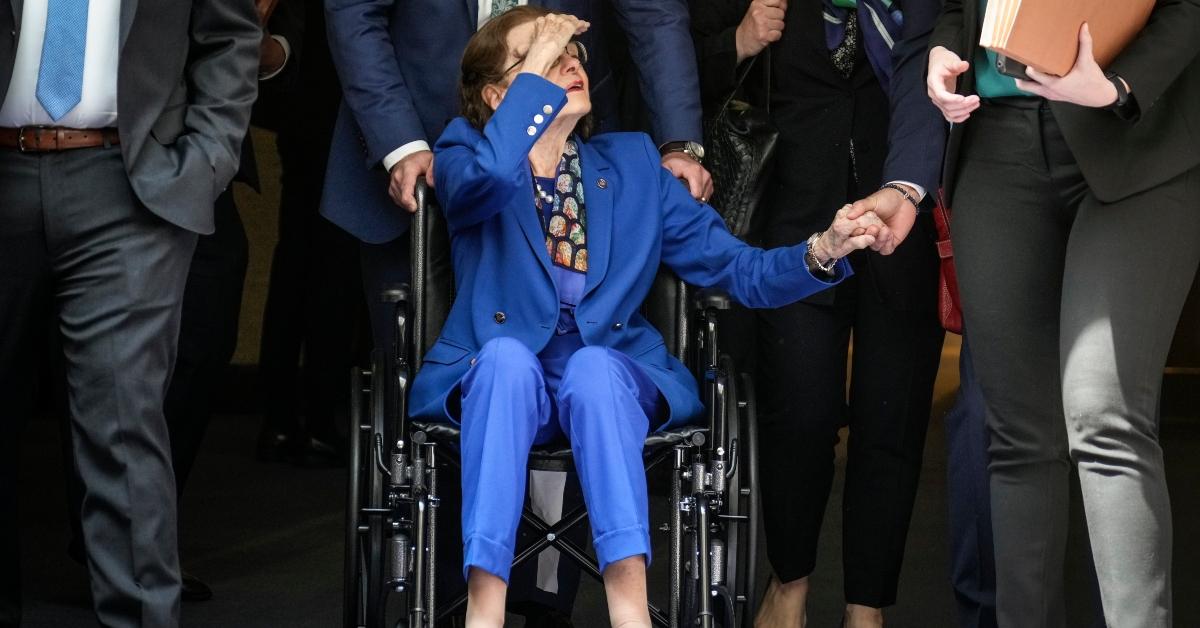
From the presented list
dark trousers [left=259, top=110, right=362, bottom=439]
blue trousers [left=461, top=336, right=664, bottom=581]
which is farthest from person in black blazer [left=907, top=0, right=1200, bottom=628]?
dark trousers [left=259, top=110, right=362, bottom=439]

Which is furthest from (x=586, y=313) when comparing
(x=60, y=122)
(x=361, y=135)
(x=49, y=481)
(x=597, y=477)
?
(x=49, y=481)

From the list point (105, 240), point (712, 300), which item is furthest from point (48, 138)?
point (712, 300)

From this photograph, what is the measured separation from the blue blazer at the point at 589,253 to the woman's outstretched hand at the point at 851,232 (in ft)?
0.34

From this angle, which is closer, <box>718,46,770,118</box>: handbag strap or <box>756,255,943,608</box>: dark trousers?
<box>756,255,943,608</box>: dark trousers

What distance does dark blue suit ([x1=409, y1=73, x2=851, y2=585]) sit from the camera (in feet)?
9.76

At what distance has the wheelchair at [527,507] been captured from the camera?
3.01m

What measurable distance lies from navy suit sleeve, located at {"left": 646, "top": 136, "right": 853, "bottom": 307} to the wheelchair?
8cm

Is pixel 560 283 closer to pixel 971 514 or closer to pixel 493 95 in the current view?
pixel 493 95

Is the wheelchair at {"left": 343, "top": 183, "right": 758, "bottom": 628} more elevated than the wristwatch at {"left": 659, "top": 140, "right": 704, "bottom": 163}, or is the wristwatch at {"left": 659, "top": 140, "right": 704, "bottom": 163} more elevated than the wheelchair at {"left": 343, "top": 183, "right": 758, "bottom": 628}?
the wristwatch at {"left": 659, "top": 140, "right": 704, "bottom": 163}

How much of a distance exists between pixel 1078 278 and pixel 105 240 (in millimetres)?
1624

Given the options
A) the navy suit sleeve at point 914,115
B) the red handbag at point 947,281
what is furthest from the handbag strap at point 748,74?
the red handbag at point 947,281

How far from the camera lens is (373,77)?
366 cm

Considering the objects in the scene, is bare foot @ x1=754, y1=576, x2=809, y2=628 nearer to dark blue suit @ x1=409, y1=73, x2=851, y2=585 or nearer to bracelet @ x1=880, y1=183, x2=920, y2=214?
dark blue suit @ x1=409, y1=73, x2=851, y2=585

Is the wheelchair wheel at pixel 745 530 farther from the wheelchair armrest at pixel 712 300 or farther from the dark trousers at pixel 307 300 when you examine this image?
the dark trousers at pixel 307 300
